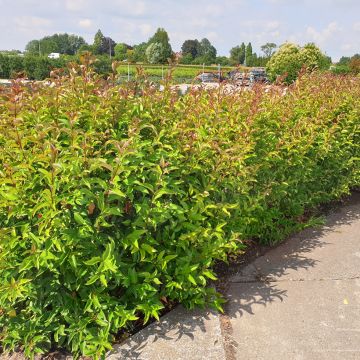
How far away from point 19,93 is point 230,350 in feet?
6.69

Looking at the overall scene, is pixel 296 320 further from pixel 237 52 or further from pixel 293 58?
pixel 237 52

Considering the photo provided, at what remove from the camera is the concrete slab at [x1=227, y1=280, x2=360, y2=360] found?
255 centimetres

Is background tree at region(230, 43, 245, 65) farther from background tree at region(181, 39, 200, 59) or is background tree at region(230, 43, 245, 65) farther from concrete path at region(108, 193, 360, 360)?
concrete path at region(108, 193, 360, 360)

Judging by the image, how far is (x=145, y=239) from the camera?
2.48m

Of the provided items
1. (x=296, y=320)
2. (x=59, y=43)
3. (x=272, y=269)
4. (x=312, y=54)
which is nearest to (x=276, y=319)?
(x=296, y=320)

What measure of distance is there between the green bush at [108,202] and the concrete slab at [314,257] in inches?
23.8

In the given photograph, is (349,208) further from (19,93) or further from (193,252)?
(19,93)

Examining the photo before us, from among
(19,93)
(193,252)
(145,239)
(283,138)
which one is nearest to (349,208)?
(283,138)

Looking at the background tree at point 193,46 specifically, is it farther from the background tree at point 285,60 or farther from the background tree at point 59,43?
the background tree at point 285,60

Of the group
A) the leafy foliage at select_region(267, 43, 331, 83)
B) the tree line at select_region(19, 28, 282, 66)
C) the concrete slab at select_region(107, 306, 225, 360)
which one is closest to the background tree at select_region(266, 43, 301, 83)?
the leafy foliage at select_region(267, 43, 331, 83)

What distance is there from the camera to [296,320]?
283cm

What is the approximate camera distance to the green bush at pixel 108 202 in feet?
7.16

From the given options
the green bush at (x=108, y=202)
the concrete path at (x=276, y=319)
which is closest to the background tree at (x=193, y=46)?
the concrete path at (x=276, y=319)

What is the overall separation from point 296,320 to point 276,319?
14cm
